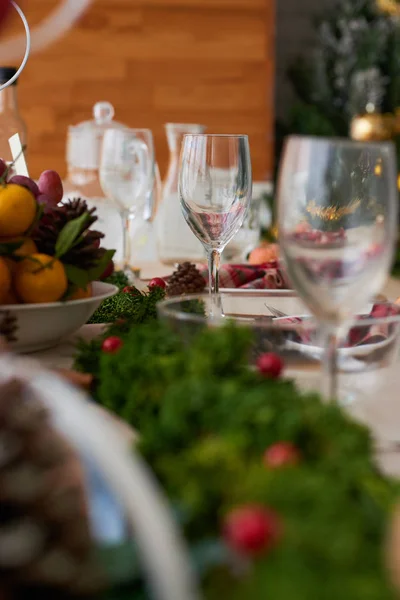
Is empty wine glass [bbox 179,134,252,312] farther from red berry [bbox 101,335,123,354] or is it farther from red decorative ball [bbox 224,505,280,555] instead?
red decorative ball [bbox 224,505,280,555]

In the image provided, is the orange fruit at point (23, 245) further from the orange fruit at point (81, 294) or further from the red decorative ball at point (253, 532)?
the red decorative ball at point (253, 532)

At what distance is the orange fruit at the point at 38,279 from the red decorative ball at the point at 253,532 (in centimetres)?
37

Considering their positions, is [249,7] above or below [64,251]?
above

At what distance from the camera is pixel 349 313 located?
17.6 inches

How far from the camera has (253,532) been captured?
262 millimetres

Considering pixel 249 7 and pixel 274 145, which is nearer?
pixel 249 7

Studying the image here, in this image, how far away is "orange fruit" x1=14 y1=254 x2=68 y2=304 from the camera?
61cm

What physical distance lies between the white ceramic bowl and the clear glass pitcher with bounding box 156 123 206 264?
0.75 m

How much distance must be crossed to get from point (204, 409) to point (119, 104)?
320 cm

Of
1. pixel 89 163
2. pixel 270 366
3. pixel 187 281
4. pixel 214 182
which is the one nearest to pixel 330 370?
pixel 270 366

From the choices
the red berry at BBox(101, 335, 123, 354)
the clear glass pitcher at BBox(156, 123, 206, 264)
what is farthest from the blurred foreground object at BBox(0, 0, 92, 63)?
the red berry at BBox(101, 335, 123, 354)

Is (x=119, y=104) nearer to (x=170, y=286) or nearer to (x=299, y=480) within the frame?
(x=170, y=286)

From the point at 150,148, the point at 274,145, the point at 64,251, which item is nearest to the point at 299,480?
the point at 64,251

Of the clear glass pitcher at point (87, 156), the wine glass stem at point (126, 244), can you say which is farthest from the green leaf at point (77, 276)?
the clear glass pitcher at point (87, 156)
